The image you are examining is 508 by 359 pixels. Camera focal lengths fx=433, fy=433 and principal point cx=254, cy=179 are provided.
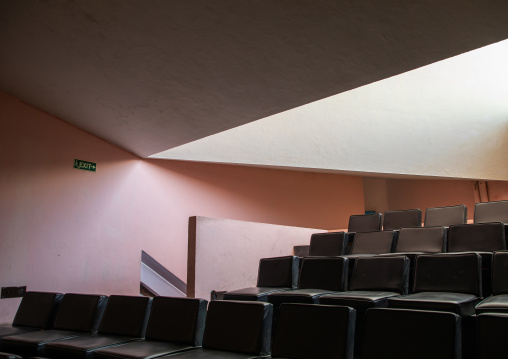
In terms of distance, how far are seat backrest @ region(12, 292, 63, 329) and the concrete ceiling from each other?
88 cm

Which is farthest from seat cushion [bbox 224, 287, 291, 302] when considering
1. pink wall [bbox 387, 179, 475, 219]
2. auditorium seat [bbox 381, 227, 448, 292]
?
pink wall [bbox 387, 179, 475, 219]

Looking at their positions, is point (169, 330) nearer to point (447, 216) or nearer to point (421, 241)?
point (421, 241)

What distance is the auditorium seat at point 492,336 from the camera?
79cm

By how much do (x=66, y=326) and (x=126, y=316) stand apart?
0.29 meters

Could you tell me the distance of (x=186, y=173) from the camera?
2.99m

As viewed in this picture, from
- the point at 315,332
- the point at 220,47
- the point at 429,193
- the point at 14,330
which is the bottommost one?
the point at 14,330

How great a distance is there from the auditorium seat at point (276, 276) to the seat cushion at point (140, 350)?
473mm

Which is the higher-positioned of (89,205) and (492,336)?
(89,205)

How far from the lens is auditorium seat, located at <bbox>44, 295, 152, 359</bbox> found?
1205 mm

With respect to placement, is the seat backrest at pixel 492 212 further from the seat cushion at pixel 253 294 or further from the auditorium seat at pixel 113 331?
the auditorium seat at pixel 113 331

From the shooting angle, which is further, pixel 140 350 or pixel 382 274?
pixel 382 274

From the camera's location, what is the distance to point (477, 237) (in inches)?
67.5

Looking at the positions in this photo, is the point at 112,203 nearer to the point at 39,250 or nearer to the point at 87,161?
the point at 87,161

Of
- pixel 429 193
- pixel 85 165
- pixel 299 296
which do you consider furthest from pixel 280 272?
pixel 429 193
